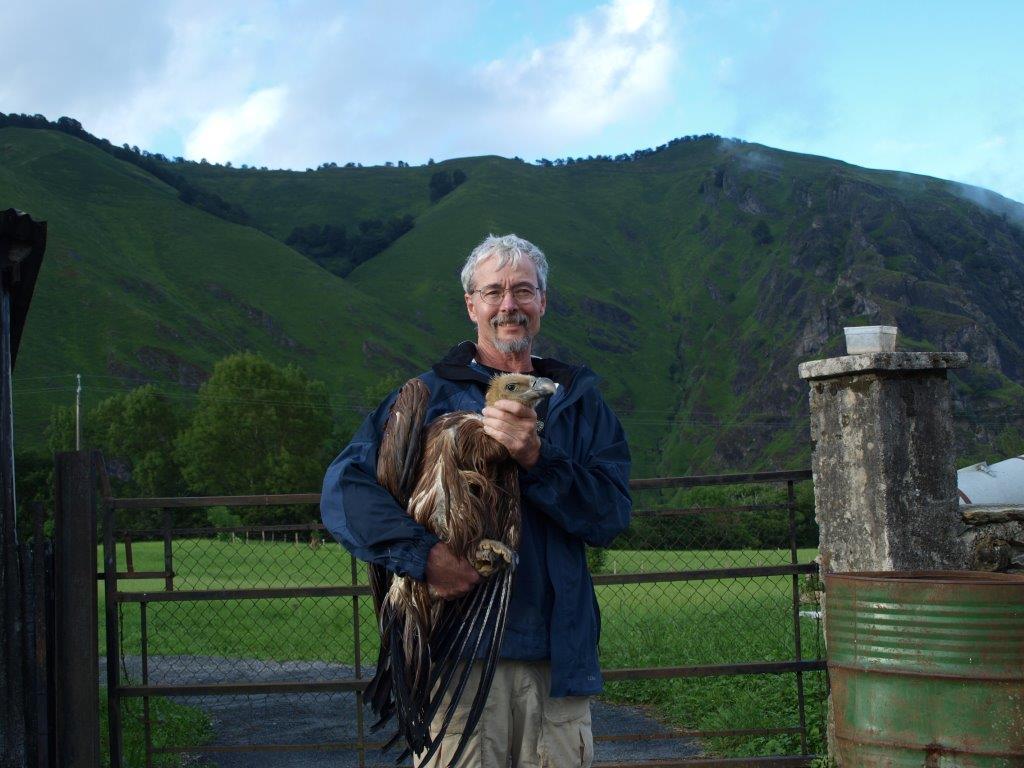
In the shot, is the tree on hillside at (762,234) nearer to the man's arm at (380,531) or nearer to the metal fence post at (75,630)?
the metal fence post at (75,630)

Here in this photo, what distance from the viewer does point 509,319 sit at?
3287mm

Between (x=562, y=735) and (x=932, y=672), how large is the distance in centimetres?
185

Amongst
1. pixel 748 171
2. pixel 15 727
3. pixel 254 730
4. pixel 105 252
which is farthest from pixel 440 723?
pixel 748 171

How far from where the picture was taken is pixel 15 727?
196 inches

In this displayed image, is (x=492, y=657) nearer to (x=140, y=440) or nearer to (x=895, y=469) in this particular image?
(x=895, y=469)

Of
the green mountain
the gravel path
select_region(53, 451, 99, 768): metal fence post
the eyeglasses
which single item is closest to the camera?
the eyeglasses

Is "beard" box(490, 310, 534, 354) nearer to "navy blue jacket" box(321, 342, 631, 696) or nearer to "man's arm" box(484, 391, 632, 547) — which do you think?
"navy blue jacket" box(321, 342, 631, 696)

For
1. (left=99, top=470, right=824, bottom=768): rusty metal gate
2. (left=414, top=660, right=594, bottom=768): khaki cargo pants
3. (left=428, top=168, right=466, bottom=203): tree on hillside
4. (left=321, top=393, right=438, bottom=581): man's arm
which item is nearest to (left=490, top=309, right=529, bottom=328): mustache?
(left=321, top=393, right=438, bottom=581): man's arm

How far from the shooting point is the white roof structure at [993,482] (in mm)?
8375

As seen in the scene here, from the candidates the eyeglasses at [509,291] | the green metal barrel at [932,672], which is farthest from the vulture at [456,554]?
the green metal barrel at [932,672]

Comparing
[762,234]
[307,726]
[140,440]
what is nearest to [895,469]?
[307,726]

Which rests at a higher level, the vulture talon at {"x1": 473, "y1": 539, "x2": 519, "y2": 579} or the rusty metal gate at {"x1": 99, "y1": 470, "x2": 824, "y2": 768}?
the vulture talon at {"x1": 473, "y1": 539, "x2": 519, "y2": 579}

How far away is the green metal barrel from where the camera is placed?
4016mm

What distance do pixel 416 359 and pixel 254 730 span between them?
316ft
